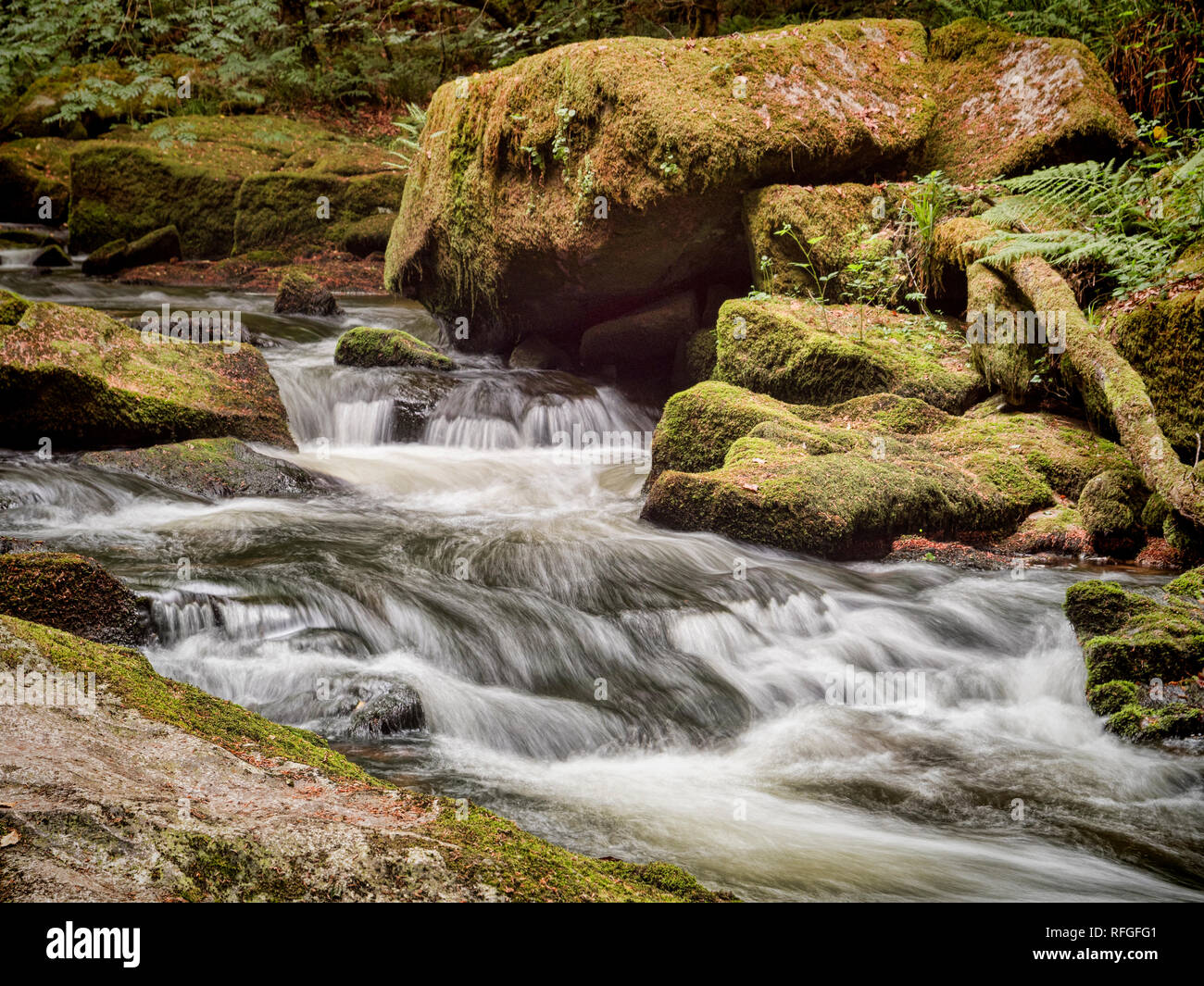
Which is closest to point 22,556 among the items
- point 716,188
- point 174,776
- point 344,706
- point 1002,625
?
point 344,706

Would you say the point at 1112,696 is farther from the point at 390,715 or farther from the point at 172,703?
the point at 172,703

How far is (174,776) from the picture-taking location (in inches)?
85.8

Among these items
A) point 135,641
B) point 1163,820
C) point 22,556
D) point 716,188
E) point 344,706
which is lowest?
point 1163,820

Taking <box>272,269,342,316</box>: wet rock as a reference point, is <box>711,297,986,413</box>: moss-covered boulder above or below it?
below

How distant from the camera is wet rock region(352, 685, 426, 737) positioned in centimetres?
420

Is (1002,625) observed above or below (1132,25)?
below

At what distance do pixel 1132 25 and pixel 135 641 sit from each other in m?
11.6

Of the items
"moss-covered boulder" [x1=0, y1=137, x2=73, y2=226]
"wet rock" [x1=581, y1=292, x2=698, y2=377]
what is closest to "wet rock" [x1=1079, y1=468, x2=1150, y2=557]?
"wet rock" [x1=581, y1=292, x2=698, y2=377]

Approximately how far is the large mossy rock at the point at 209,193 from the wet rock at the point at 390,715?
15.4 m

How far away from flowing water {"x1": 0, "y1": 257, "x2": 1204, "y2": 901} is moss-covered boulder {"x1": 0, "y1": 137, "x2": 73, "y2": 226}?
13510 millimetres

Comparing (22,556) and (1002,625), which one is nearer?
(22,556)

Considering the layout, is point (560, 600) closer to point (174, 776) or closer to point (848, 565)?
point (848, 565)

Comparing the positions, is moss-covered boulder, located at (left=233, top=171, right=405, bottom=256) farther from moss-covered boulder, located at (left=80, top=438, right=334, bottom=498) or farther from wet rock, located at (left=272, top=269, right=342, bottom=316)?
moss-covered boulder, located at (left=80, top=438, right=334, bottom=498)

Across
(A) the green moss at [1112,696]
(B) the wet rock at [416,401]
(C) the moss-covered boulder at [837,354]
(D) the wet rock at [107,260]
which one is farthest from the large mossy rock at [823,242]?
(D) the wet rock at [107,260]
